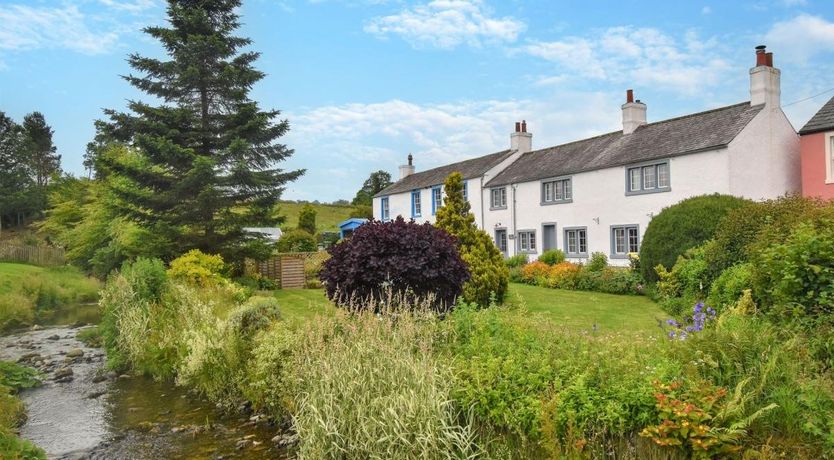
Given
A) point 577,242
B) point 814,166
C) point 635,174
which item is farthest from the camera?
point 577,242

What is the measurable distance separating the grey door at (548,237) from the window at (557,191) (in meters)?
1.41

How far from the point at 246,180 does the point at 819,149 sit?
23259 millimetres

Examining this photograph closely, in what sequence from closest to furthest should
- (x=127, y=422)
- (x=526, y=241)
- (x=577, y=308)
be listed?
(x=127, y=422) < (x=577, y=308) < (x=526, y=241)

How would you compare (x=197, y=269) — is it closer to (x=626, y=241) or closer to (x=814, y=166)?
(x=626, y=241)

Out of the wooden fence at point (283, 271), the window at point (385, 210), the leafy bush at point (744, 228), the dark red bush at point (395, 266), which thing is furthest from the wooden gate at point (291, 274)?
the window at point (385, 210)

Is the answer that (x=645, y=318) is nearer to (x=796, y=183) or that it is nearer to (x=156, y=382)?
(x=156, y=382)

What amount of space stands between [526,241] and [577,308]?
16.9 metres

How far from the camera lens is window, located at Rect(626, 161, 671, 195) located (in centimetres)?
2384

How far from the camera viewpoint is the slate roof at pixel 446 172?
36.3 meters

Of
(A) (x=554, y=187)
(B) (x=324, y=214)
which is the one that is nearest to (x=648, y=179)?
(A) (x=554, y=187)

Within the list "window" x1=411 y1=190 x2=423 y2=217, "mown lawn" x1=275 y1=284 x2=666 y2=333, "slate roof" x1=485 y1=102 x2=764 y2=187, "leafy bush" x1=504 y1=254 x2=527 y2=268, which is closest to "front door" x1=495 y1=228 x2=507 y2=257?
"slate roof" x1=485 y1=102 x2=764 y2=187

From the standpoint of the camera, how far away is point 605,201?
26391mm

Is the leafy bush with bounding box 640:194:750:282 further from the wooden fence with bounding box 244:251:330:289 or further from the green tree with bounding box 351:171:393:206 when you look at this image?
the green tree with bounding box 351:171:393:206

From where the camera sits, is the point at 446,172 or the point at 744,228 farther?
the point at 446,172
